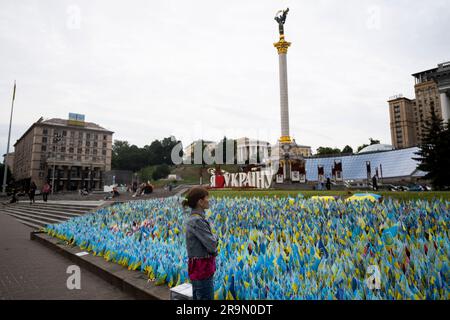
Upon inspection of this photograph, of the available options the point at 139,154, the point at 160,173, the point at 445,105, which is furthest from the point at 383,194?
the point at 139,154

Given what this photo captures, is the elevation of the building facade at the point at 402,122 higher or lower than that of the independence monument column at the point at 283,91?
higher

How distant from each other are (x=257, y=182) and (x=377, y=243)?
72.1 feet

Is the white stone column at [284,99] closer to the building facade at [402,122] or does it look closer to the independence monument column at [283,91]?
the independence monument column at [283,91]

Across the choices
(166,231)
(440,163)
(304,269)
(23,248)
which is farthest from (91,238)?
(440,163)

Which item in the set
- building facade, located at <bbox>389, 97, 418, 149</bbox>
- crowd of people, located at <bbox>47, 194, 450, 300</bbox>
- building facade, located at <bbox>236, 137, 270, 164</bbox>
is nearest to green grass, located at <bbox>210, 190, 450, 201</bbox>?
crowd of people, located at <bbox>47, 194, 450, 300</bbox>

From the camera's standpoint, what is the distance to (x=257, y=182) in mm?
27078

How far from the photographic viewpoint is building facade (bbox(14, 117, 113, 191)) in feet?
235

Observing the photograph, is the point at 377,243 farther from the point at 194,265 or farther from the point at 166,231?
the point at 166,231

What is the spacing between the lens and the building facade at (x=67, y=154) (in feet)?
235

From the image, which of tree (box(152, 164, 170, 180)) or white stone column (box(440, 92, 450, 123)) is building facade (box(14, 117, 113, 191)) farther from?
white stone column (box(440, 92, 450, 123))

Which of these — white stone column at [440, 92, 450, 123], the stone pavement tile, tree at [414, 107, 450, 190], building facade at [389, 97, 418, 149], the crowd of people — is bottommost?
the stone pavement tile

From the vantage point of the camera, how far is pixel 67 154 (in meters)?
73.8

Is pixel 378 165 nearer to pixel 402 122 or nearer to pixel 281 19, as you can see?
pixel 281 19

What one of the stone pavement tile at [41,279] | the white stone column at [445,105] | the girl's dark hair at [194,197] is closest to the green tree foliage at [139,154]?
the white stone column at [445,105]
